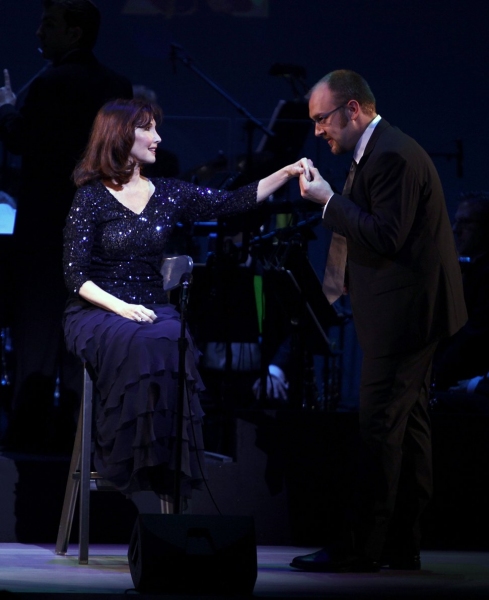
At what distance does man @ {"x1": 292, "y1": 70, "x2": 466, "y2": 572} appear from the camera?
3.22 metres

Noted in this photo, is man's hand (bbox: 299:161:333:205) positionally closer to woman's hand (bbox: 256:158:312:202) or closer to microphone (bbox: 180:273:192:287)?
woman's hand (bbox: 256:158:312:202)

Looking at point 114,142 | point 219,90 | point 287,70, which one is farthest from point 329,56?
point 114,142

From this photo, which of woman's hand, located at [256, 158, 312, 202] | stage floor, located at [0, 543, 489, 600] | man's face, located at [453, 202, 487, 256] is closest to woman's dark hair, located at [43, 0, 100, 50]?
woman's hand, located at [256, 158, 312, 202]

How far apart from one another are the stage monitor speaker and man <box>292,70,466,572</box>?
0.56 meters

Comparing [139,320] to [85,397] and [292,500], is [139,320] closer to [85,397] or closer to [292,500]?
[85,397]

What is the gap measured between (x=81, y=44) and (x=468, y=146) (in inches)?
149

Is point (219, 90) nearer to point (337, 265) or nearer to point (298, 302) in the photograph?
point (298, 302)

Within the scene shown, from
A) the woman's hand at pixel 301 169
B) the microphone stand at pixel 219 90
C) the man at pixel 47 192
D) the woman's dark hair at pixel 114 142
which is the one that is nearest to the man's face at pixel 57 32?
the man at pixel 47 192

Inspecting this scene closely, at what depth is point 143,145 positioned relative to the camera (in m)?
3.63

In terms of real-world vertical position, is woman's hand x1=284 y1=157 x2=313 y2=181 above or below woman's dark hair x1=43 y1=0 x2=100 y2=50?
below

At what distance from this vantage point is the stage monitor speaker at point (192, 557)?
275cm

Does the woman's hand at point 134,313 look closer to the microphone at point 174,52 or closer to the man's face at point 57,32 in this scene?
the man's face at point 57,32

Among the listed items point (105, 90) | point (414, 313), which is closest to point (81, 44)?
point (105, 90)

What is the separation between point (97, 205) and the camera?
11.8 feet
